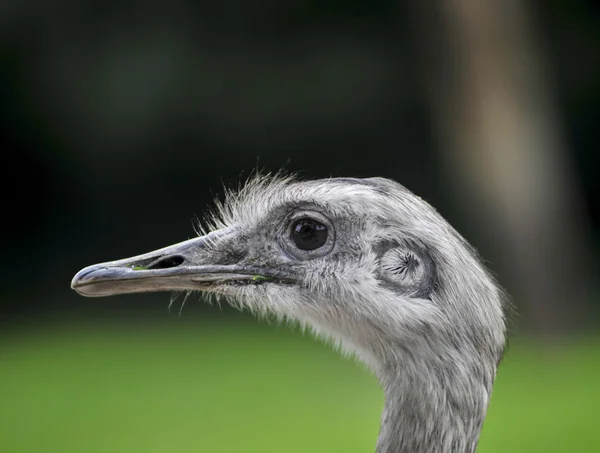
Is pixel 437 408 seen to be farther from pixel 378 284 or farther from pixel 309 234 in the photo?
pixel 309 234

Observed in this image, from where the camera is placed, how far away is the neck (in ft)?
6.53

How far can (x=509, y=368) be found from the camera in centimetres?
563

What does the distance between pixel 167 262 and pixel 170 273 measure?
0.11 ft

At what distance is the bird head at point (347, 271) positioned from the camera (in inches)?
78.9

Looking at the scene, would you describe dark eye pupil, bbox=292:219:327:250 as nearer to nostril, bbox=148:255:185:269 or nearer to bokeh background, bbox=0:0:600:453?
nostril, bbox=148:255:185:269

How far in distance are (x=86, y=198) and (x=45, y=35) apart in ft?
3.74

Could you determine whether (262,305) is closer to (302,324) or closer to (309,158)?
(302,324)

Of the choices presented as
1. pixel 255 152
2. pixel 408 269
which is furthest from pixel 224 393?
pixel 408 269

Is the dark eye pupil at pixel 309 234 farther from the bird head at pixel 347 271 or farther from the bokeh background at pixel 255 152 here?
the bokeh background at pixel 255 152

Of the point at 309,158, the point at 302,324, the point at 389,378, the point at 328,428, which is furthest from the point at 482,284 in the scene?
the point at 309,158

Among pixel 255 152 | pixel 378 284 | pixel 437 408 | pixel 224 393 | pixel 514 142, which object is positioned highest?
pixel 514 142

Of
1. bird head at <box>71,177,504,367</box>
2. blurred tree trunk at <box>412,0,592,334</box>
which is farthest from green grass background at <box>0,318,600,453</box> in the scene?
bird head at <box>71,177,504,367</box>

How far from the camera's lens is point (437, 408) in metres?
1.99

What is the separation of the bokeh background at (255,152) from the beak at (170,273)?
128 inches
